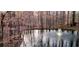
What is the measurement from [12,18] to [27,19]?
171 mm

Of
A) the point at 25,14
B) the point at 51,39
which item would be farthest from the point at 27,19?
the point at 51,39

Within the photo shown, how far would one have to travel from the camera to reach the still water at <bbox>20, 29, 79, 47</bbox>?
1945 millimetres

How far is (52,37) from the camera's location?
6.40ft

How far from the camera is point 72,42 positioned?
195 cm

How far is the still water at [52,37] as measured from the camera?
6.38 ft
